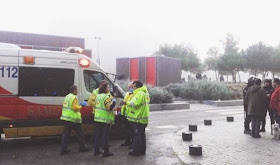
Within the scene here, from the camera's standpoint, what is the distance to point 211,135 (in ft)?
31.9

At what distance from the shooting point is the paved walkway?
664cm

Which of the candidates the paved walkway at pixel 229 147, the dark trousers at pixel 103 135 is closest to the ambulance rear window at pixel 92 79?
the dark trousers at pixel 103 135

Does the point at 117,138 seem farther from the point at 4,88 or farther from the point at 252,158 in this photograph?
the point at 252,158

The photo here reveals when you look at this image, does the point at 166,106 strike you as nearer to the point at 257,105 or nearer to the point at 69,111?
the point at 257,105

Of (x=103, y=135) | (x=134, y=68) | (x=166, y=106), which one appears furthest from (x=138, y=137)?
(x=134, y=68)

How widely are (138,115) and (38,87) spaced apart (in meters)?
2.73

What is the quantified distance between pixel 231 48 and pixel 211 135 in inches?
2547

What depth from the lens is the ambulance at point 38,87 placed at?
777cm

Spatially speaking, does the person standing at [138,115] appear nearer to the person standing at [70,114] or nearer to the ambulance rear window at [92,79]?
the person standing at [70,114]

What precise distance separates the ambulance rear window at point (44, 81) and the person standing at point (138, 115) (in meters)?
2.09

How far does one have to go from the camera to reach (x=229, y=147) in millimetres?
7914

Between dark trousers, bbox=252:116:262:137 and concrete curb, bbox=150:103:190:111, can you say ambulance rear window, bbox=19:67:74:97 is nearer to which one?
dark trousers, bbox=252:116:262:137

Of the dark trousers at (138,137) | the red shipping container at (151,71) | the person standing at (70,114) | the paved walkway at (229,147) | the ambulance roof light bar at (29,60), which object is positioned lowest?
the paved walkway at (229,147)

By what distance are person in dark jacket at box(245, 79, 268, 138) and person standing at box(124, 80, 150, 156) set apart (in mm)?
3697
